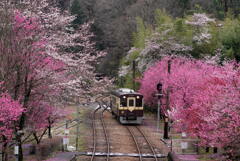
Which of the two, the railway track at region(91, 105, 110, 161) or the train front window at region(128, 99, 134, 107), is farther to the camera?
the train front window at region(128, 99, 134, 107)

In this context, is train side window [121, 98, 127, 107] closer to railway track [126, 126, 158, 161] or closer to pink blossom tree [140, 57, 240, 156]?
railway track [126, 126, 158, 161]

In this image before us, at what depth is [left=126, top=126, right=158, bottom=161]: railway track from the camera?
66.3ft

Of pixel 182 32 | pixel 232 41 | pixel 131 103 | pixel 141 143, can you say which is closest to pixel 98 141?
pixel 141 143

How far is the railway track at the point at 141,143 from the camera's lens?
2020cm

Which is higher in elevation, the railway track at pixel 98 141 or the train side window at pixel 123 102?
the train side window at pixel 123 102

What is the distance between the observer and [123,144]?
23078 millimetres

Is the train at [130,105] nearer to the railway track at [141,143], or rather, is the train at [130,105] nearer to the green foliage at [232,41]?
the railway track at [141,143]

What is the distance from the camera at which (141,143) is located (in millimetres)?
23500

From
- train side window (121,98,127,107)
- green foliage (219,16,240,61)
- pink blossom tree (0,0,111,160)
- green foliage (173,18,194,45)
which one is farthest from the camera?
green foliage (173,18,194,45)

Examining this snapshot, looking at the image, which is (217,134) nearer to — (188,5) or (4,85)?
(4,85)

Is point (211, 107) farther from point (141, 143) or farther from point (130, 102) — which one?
point (130, 102)

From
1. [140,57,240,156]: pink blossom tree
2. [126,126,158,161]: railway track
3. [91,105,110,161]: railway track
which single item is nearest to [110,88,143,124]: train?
[126,126,158,161]: railway track

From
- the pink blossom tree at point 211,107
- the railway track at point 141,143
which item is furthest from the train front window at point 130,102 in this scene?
the pink blossom tree at point 211,107

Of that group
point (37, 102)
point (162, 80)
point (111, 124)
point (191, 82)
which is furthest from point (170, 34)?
point (37, 102)
